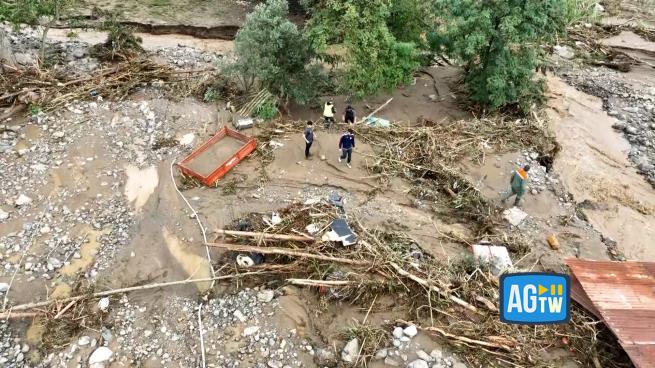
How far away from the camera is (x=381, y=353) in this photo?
627cm

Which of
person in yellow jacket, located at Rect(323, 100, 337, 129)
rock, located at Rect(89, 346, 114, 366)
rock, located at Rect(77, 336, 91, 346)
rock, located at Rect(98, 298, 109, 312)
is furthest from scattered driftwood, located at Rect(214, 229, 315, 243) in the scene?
person in yellow jacket, located at Rect(323, 100, 337, 129)

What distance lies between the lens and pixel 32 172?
29.9 feet

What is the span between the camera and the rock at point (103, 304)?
22.9 ft

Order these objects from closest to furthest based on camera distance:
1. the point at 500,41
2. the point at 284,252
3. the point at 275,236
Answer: the point at 284,252 < the point at 275,236 < the point at 500,41

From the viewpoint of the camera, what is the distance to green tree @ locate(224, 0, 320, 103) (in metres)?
11.0

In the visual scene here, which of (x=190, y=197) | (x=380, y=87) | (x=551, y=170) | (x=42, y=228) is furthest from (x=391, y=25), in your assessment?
(x=42, y=228)

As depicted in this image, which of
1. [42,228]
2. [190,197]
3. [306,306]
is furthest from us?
[190,197]

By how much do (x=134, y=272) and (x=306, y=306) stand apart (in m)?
2.99

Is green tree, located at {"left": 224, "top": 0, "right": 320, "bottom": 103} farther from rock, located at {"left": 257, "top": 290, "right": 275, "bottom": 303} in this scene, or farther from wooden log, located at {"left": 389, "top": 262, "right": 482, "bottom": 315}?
wooden log, located at {"left": 389, "top": 262, "right": 482, "bottom": 315}

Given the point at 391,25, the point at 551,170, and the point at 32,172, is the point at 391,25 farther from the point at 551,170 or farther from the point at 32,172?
the point at 32,172

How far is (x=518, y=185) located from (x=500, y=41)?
488 centimetres

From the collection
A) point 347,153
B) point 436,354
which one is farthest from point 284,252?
point 347,153

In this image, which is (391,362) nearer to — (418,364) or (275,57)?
A: (418,364)

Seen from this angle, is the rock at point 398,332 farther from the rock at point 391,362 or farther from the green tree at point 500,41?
the green tree at point 500,41
